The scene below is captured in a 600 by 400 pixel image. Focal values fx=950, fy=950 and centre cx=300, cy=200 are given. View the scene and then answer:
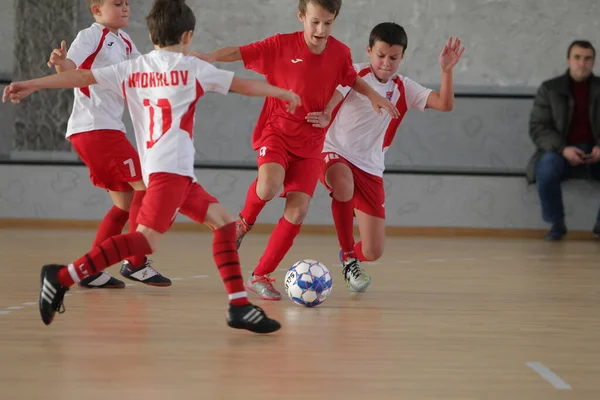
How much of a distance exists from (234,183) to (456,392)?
5633 millimetres

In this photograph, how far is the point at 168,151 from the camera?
3.12 m

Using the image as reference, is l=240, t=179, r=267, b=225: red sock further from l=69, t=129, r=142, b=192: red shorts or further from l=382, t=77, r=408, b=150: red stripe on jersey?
l=382, t=77, r=408, b=150: red stripe on jersey

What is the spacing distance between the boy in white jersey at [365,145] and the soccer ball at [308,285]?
0.50 metres

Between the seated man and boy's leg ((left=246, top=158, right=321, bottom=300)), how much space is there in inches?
158

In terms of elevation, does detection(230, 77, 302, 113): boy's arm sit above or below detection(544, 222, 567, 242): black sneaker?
above

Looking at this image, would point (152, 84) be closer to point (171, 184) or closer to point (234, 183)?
point (171, 184)

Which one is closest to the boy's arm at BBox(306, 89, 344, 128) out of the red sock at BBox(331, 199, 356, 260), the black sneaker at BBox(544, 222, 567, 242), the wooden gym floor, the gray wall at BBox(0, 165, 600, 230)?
the red sock at BBox(331, 199, 356, 260)

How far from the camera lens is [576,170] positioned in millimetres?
7723

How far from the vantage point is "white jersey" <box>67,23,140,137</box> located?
415cm

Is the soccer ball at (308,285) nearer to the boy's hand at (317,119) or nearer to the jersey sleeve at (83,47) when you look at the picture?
the boy's hand at (317,119)

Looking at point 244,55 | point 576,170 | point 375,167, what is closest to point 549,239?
point 576,170

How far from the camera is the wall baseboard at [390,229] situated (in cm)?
784

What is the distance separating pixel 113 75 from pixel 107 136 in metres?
0.96

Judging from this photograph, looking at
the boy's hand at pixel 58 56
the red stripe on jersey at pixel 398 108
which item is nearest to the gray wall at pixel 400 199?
the red stripe on jersey at pixel 398 108
